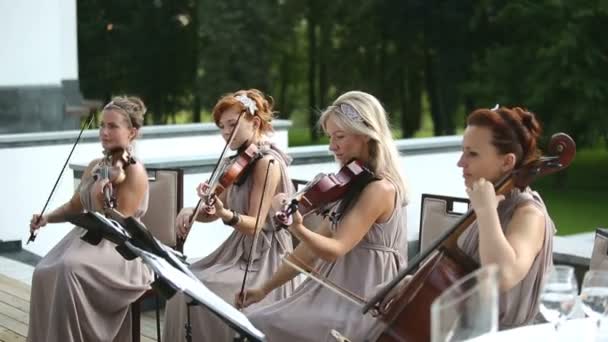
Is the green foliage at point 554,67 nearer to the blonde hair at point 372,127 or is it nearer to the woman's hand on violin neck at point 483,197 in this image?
the blonde hair at point 372,127

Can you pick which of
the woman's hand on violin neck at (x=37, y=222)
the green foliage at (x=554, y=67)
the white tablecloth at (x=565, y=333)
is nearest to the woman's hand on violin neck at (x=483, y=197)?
the white tablecloth at (x=565, y=333)

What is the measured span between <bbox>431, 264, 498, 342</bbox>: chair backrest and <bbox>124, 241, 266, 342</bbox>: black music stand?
787mm

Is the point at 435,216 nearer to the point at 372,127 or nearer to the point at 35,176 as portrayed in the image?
the point at 372,127

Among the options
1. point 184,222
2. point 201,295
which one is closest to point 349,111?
point 201,295

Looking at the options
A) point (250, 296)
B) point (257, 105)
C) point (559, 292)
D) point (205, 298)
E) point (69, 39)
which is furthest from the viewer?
point (69, 39)

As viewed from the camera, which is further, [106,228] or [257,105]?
[257,105]

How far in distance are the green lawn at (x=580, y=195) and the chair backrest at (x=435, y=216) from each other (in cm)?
906

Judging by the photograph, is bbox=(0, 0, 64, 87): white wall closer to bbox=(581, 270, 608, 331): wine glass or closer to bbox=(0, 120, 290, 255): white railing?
bbox=(0, 120, 290, 255): white railing

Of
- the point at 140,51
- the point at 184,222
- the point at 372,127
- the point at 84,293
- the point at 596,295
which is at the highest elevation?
the point at 372,127

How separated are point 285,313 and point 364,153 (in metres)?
0.52

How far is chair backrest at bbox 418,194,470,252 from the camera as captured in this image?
3.47 m

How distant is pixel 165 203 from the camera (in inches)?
165

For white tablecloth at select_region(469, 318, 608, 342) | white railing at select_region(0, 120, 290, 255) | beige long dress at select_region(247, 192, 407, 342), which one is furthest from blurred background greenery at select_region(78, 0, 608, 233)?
white tablecloth at select_region(469, 318, 608, 342)

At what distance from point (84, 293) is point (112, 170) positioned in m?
0.45
